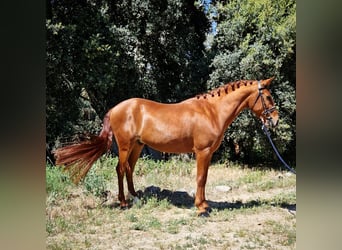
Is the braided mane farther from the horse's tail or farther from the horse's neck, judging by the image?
the horse's tail

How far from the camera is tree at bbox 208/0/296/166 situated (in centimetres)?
248

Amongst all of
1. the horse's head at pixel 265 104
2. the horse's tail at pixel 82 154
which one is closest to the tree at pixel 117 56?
the horse's tail at pixel 82 154

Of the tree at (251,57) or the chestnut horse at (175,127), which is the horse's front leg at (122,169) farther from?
the tree at (251,57)

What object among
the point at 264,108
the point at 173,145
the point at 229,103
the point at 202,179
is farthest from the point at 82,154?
the point at 264,108

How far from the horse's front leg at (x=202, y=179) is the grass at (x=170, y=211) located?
0.04 metres

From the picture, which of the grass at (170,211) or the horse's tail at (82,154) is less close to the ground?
the horse's tail at (82,154)

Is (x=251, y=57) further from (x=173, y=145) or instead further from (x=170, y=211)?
(x=170, y=211)

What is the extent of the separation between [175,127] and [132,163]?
349mm

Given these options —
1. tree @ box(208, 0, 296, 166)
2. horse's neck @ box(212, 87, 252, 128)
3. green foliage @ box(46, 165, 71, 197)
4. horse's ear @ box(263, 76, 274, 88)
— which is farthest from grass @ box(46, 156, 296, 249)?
horse's ear @ box(263, 76, 274, 88)

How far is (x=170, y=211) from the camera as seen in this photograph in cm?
249

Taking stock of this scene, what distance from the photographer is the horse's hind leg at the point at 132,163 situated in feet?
8.23
